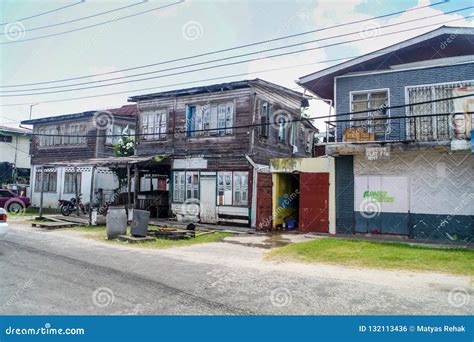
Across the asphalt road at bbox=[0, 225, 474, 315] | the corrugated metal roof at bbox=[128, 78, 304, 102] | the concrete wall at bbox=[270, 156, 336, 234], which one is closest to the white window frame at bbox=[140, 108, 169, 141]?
the corrugated metal roof at bbox=[128, 78, 304, 102]

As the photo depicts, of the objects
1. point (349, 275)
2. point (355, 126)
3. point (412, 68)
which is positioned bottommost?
point (349, 275)

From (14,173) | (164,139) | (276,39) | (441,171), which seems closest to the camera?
(276,39)

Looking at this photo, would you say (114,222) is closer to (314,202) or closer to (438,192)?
(314,202)

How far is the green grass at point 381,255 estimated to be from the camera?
9374 millimetres

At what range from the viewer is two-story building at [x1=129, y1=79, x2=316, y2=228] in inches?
693

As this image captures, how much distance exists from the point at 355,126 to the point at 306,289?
10.0m

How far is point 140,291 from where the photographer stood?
21.5ft
